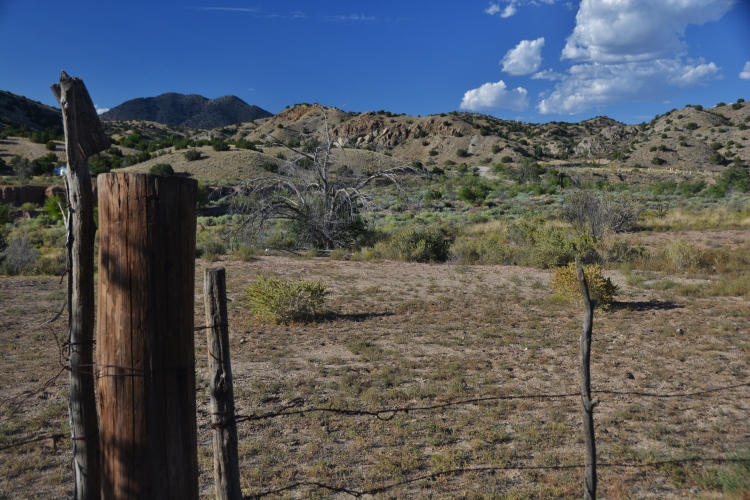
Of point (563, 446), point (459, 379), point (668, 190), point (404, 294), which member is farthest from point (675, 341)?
point (668, 190)

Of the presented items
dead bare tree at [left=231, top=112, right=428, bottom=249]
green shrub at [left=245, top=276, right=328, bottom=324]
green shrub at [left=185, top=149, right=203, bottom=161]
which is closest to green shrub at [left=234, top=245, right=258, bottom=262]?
dead bare tree at [left=231, top=112, right=428, bottom=249]

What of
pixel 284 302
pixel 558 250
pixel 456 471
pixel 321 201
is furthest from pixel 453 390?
pixel 321 201

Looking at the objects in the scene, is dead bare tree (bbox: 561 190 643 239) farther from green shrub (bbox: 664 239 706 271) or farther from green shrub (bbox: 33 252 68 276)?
green shrub (bbox: 33 252 68 276)

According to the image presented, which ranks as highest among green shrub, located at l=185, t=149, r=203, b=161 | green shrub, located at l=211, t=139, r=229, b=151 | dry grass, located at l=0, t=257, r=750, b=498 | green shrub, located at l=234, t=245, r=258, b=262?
green shrub, located at l=211, t=139, r=229, b=151

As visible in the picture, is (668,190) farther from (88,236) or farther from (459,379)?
(88,236)

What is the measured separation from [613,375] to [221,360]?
250 inches

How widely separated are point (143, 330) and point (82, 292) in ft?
1.99

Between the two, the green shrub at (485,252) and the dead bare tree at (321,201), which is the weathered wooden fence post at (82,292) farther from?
the dead bare tree at (321,201)

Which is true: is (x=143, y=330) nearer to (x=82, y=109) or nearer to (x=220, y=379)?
(x=220, y=379)

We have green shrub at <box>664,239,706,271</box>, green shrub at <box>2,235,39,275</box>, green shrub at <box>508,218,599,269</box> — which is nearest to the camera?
green shrub at <box>664,239,706,271</box>

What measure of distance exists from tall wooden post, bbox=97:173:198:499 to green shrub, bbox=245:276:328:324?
318 inches

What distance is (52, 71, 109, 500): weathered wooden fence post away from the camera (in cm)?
265

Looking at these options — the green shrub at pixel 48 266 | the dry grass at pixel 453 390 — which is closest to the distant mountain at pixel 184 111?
the green shrub at pixel 48 266

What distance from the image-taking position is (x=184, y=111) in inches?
5207
